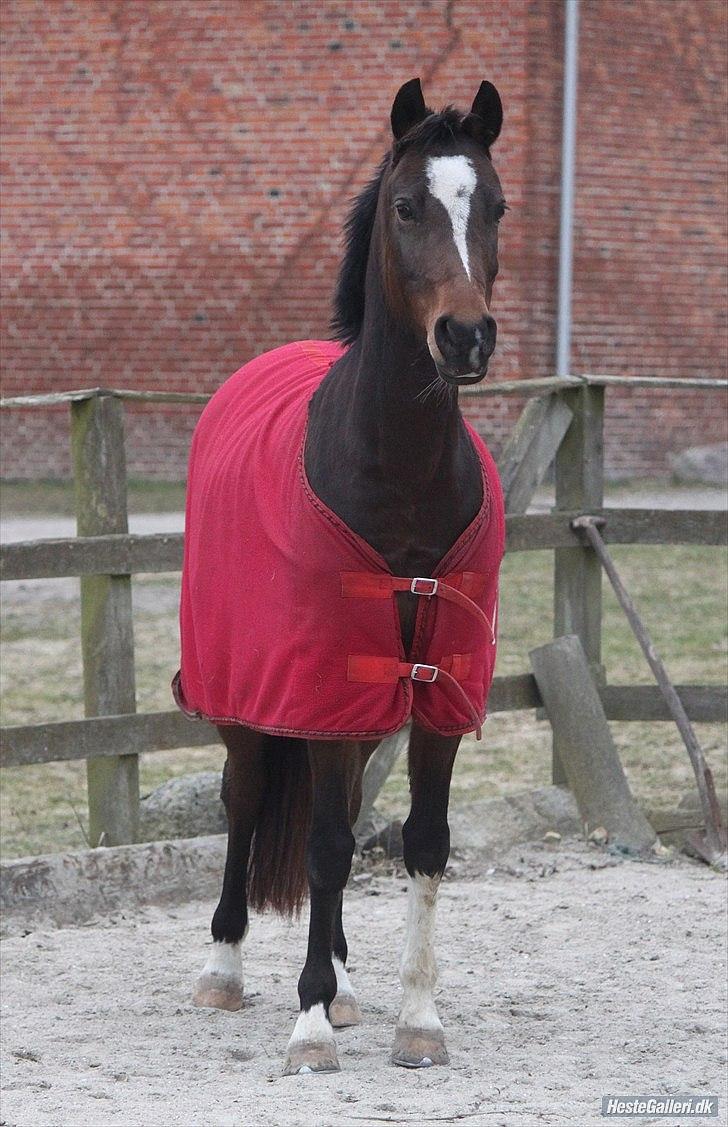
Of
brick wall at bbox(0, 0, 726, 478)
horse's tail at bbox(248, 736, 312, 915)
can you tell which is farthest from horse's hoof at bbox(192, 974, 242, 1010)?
brick wall at bbox(0, 0, 726, 478)

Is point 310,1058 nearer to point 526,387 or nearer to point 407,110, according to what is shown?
point 407,110

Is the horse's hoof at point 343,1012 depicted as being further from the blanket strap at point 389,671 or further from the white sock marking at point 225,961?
the blanket strap at point 389,671

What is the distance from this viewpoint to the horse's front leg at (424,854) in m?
3.51

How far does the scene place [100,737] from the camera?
15.2 ft

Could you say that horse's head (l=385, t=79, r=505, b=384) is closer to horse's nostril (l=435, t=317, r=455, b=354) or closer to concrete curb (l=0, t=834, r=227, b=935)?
horse's nostril (l=435, t=317, r=455, b=354)

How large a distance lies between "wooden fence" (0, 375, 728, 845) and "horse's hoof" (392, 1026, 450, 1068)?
1586 millimetres

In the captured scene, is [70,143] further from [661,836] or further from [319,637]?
[319,637]

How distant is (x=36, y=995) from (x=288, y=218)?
1046 centimetres

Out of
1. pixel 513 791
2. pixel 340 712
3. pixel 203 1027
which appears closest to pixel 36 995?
pixel 203 1027

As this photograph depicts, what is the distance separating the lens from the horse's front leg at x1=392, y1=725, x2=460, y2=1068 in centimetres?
351

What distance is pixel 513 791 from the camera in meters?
5.97

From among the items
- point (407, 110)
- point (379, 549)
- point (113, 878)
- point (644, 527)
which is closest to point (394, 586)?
point (379, 549)

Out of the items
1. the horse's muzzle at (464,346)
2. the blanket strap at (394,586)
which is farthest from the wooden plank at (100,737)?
the horse's muzzle at (464,346)

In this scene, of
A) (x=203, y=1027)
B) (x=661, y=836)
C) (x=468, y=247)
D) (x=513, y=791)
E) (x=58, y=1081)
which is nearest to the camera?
(x=468, y=247)
